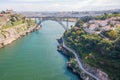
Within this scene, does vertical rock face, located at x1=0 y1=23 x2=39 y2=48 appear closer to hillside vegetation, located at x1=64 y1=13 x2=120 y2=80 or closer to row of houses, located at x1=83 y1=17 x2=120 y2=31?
row of houses, located at x1=83 y1=17 x2=120 y2=31

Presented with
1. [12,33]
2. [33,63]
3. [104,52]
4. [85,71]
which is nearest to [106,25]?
[33,63]

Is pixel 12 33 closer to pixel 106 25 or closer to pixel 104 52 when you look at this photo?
pixel 106 25

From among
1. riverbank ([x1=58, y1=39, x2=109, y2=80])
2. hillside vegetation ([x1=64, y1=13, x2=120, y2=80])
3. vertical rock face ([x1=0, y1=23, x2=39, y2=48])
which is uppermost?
hillside vegetation ([x1=64, y1=13, x2=120, y2=80])

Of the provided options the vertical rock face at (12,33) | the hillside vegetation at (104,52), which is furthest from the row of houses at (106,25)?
the vertical rock face at (12,33)

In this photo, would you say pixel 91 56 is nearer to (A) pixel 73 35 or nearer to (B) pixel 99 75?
(B) pixel 99 75

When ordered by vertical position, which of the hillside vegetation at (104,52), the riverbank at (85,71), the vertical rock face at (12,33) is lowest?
the vertical rock face at (12,33)

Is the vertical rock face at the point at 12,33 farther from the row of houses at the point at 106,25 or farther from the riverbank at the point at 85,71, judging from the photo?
the riverbank at the point at 85,71

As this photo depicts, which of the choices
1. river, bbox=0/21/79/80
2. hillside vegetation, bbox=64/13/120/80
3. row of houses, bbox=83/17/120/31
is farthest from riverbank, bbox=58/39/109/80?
row of houses, bbox=83/17/120/31
